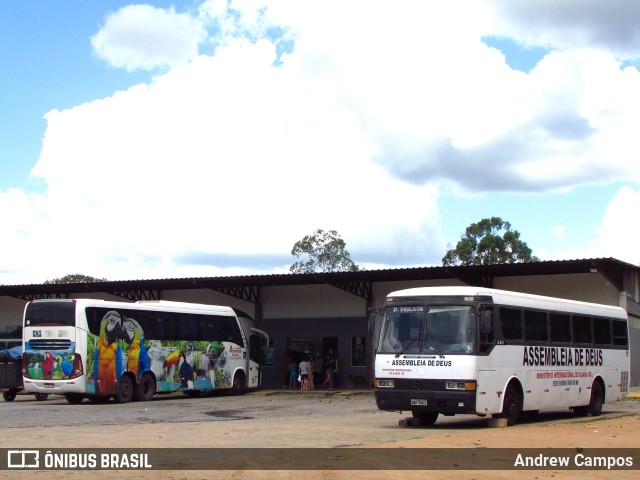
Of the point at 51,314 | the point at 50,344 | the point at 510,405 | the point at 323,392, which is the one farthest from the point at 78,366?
the point at 510,405

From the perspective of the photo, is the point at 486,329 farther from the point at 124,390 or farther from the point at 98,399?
the point at 98,399

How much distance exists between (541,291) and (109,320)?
16465 mm

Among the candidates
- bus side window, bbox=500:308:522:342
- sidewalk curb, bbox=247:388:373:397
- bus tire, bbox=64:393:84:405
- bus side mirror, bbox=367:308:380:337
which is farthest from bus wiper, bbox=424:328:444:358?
sidewalk curb, bbox=247:388:373:397

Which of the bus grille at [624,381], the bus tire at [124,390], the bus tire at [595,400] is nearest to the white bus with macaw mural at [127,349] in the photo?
the bus tire at [124,390]

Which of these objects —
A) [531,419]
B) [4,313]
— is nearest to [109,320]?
[531,419]

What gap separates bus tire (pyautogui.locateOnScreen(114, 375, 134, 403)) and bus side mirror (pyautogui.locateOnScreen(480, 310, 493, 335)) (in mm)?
13724

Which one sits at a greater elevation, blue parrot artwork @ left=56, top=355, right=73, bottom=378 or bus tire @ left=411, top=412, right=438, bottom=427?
blue parrot artwork @ left=56, top=355, right=73, bottom=378

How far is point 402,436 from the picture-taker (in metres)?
15.9

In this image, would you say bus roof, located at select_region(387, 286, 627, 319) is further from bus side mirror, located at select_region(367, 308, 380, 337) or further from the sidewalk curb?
the sidewalk curb

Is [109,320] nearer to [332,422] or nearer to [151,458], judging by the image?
[332,422]

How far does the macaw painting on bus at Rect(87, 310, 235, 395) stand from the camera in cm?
2700

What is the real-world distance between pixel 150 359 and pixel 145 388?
35.4 inches

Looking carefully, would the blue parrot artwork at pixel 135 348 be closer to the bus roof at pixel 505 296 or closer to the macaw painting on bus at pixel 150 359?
the macaw painting on bus at pixel 150 359

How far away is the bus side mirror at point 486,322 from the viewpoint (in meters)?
17.5
